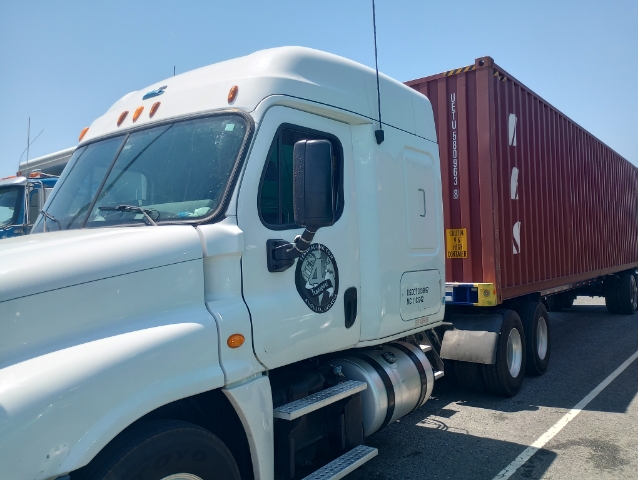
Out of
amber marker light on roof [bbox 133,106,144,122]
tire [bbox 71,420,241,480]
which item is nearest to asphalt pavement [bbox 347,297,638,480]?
tire [bbox 71,420,241,480]

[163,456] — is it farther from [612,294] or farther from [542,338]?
[612,294]

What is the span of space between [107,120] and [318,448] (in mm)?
2702

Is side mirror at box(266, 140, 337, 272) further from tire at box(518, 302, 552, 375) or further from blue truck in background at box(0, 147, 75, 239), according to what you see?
blue truck in background at box(0, 147, 75, 239)

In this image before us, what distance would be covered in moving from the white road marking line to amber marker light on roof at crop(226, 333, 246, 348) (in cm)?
261

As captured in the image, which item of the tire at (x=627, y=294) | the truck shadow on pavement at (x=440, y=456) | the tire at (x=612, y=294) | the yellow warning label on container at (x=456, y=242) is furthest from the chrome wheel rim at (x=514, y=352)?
the tire at (x=627, y=294)

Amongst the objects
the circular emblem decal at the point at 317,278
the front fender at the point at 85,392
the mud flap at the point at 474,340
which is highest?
the circular emblem decal at the point at 317,278

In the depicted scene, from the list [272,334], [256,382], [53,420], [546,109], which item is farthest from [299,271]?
[546,109]

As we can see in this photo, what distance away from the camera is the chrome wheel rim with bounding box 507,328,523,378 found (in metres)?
6.72

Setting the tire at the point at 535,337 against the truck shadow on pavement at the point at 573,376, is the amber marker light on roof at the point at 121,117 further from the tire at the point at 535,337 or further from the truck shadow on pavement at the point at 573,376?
the tire at the point at 535,337

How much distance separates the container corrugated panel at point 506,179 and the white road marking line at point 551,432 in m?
1.39

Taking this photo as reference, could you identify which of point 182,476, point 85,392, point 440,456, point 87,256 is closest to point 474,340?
point 440,456

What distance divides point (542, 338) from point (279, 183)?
574 cm

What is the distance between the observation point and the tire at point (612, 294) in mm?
13461

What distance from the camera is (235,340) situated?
2.85 metres
